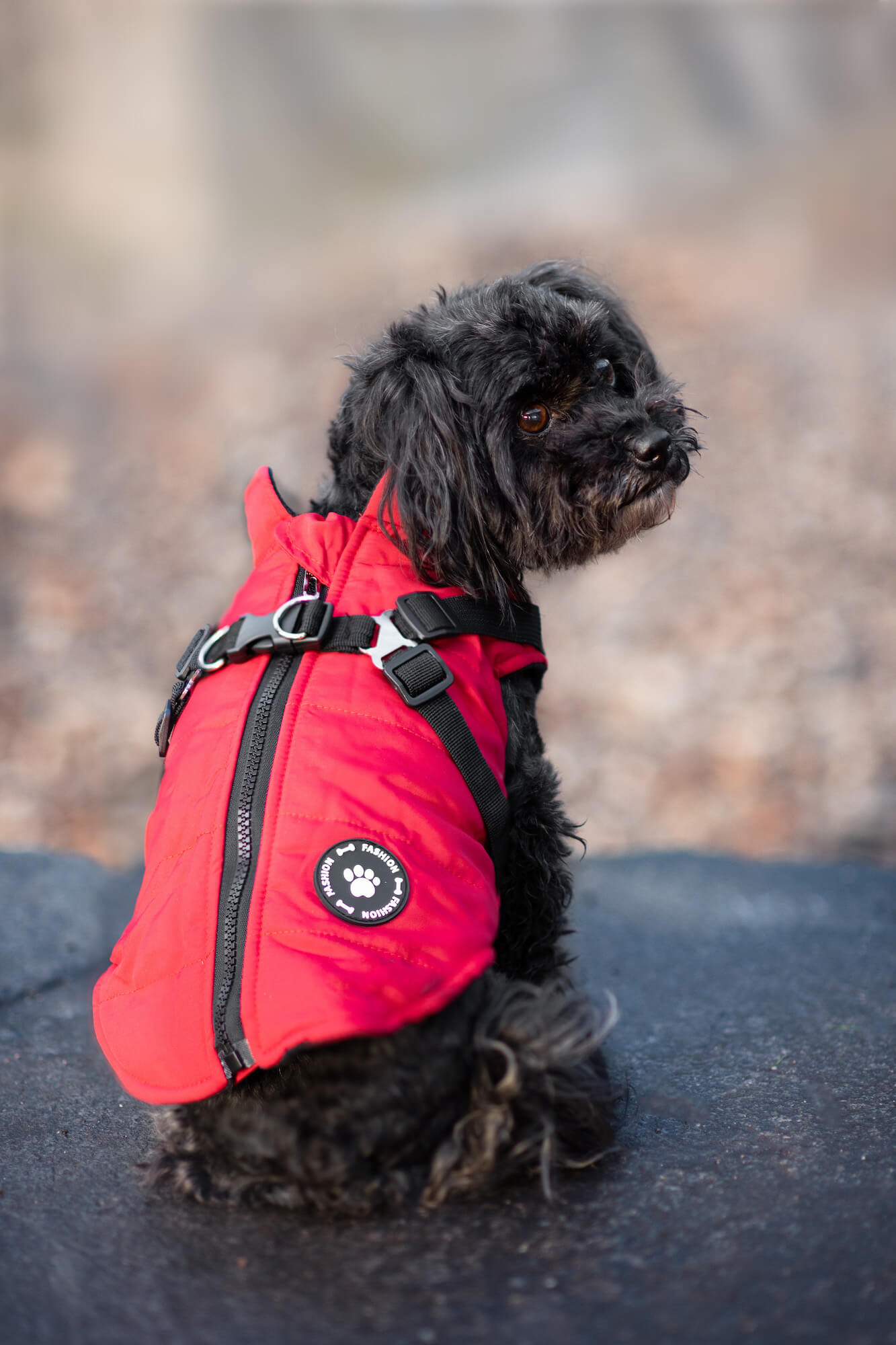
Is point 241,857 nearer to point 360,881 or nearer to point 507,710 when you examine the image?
point 360,881

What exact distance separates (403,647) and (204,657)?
1.29ft

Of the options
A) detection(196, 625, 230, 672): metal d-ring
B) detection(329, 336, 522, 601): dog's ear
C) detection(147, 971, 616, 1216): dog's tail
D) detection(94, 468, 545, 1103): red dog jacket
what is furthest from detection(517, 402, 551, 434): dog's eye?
detection(147, 971, 616, 1216): dog's tail

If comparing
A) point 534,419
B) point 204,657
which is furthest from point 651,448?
point 204,657

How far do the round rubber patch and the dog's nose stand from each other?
1.04 metres

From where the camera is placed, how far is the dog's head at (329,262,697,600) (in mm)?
2154

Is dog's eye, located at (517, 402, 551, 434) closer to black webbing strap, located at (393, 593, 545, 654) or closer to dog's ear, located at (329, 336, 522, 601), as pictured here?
dog's ear, located at (329, 336, 522, 601)

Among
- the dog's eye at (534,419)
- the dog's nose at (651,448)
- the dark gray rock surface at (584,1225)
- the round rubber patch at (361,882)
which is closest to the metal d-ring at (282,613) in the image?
the round rubber patch at (361,882)

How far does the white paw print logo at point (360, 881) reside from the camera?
1698 millimetres

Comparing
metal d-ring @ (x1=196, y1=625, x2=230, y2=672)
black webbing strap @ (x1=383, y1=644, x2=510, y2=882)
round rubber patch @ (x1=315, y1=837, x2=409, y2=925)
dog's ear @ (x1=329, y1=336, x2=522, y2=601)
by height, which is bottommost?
round rubber patch @ (x1=315, y1=837, x2=409, y2=925)

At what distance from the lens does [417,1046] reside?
169cm

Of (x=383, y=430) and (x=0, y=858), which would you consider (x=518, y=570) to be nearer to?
(x=383, y=430)

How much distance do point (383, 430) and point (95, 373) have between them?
28.0 ft

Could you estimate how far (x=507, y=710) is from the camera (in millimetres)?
2164

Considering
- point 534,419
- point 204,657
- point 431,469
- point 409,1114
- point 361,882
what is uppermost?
point 534,419
